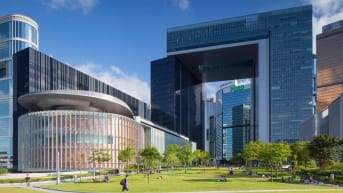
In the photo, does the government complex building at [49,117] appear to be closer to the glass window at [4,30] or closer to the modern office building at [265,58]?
the glass window at [4,30]

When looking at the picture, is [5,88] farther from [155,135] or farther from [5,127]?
[155,135]

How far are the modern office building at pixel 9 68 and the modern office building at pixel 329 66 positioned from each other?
448 ft

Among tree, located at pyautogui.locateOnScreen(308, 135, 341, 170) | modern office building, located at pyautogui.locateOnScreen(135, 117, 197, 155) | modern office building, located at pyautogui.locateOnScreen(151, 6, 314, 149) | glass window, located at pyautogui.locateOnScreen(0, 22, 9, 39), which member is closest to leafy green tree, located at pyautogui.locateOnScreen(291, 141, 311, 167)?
tree, located at pyautogui.locateOnScreen(308, 135, 341, 170)

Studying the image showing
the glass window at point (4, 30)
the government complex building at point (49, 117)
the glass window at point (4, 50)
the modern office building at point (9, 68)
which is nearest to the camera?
the government complex building at point (49, 117)

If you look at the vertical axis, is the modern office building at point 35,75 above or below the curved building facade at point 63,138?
above

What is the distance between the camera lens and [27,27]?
5871 inches

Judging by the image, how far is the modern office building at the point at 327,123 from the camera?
98.9m

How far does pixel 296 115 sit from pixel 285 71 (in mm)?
19558

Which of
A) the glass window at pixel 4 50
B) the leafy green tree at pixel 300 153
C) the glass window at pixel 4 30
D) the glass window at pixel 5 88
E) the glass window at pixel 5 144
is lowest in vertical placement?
the glass window at pixel 5 144

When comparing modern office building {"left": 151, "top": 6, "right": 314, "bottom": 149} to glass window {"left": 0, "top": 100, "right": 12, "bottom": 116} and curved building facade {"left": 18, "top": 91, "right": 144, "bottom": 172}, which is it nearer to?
glass window {"left": 0, "top": 100, "right": 12, "bottom": 116}

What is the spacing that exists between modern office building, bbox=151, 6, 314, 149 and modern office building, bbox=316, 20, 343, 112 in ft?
71.9

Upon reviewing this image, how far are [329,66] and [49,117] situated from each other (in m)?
136

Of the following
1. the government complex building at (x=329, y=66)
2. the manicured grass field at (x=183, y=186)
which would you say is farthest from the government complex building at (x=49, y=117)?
the government complex building at (x=329, y=66)

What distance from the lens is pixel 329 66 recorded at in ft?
564
